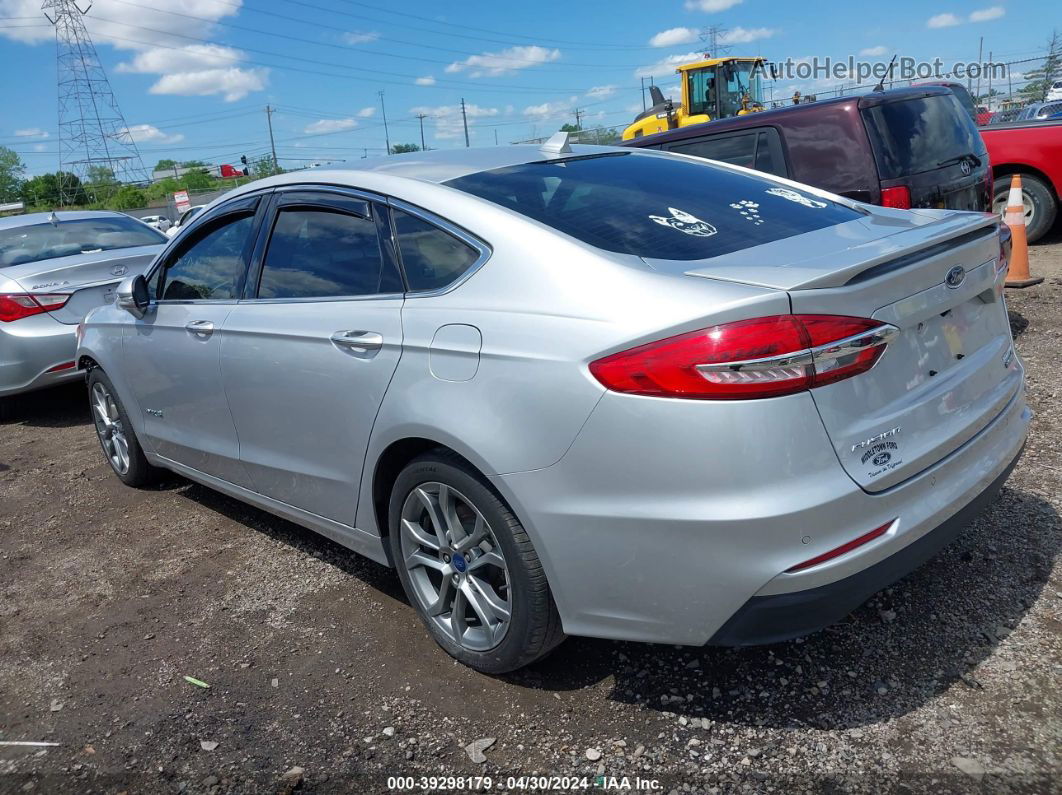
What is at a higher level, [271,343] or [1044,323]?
[271,343]

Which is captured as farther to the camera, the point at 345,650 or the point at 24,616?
the point at 24,616

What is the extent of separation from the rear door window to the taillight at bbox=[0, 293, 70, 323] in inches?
199

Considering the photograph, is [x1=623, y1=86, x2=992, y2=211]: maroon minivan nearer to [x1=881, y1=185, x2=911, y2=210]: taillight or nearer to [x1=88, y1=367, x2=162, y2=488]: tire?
[x1=881, y1=185, x2=911, y2=210]: taillight

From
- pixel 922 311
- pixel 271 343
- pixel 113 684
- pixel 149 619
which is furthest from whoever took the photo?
pixel 149 619

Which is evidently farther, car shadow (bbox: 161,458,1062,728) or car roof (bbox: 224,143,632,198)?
car roof (bbox: 224,143,632,198)

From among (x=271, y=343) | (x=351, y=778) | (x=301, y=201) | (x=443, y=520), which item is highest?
(x=301, y=201)

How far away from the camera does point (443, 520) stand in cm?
281

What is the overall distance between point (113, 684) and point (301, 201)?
193 cm

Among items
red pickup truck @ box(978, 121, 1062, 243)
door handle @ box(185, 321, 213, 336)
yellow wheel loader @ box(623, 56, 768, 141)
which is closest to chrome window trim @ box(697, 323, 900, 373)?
door handle @ box(185, 321, 213, 336)

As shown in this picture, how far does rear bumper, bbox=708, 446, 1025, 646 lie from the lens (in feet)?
7.09

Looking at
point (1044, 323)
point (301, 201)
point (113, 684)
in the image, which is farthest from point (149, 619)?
point (1044, 323)

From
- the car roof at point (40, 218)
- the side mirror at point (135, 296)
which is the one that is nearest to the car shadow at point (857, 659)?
the side mirror at point (135, 296)

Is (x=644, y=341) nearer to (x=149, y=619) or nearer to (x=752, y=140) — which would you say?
(x=149, y=619)

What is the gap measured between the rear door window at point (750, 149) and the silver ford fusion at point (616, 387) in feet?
8.82
